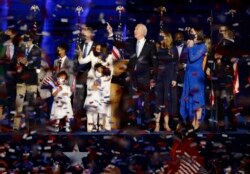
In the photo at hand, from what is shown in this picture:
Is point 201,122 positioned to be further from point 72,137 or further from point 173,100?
point 72,137

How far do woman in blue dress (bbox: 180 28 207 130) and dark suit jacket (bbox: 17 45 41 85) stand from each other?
1.15 metres

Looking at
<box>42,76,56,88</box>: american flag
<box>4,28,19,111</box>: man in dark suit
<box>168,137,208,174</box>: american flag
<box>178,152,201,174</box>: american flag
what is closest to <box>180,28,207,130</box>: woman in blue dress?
<box>168,137,208,174</box>: american flag

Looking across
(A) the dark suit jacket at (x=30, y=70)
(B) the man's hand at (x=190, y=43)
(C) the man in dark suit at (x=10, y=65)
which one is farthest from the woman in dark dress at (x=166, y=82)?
(C) the man in dark suit at (x=10, y=65)

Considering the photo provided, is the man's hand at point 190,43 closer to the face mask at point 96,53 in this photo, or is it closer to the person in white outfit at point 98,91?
the person in white outfit at point 98,91

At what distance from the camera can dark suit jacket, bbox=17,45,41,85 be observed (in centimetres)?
444

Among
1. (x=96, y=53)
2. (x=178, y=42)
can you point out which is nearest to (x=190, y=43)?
(x=178, y=42)

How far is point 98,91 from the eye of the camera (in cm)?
443

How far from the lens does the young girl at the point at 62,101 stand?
14.5ft

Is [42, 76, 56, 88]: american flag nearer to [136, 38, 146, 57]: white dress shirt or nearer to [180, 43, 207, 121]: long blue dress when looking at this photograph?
[136, 38, 146, 57]: white dress shirt

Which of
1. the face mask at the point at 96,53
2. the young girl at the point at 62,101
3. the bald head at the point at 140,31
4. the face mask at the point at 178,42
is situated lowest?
the young girl at the point at 62,101

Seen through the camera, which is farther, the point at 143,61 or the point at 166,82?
the point at 166,82

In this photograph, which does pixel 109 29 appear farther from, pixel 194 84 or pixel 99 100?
pixel 194 84

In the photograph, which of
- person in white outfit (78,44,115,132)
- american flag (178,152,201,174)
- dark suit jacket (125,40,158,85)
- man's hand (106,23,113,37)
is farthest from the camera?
man's hand (106,23,113,37)

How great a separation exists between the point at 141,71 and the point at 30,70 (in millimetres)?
849
